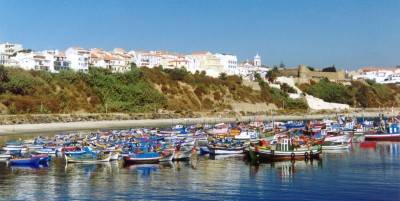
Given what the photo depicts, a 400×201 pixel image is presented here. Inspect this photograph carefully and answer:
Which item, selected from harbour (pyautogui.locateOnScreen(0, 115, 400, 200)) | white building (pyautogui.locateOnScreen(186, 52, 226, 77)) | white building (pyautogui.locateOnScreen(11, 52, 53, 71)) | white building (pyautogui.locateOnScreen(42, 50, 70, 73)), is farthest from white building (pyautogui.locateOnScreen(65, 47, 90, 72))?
harbour (pyautogui.locateOnScreen(0, 115, 400, 200))

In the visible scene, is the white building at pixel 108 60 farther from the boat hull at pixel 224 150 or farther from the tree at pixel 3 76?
the boat hull at pixel 224 150

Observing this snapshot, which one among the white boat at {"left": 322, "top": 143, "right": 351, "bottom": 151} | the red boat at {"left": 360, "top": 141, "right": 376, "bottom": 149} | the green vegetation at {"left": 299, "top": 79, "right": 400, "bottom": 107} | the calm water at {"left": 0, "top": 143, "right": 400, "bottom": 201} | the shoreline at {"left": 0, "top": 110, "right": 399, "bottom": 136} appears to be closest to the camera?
the calm water at {"left": 0, "top": 143, "right": 400, "bottom": 201}

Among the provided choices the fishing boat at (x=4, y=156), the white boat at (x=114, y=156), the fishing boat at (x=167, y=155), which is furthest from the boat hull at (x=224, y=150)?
the fishing boat at (x=4, y=156)

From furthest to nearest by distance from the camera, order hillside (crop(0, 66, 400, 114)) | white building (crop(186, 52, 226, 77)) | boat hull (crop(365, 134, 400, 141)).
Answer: white building (crop(186, 52, 226, 77)), hillside (crop(0, 66, 400, 114)), boat hull (crop(365, 134, 400, 141))

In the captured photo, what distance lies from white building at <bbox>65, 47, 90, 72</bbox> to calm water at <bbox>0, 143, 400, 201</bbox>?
76245 mm

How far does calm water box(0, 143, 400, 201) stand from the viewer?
29.6 metres

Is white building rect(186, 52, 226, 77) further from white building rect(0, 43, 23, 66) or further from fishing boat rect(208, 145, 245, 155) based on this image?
fishing boat rect(208, 145, 245, 155)

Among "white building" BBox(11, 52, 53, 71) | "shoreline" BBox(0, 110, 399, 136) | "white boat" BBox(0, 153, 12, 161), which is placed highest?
"white building" BBox(11, 52, 53, 71)

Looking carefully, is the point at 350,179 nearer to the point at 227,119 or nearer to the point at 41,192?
the point at 41,192

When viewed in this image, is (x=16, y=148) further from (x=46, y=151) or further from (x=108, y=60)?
(x=108, y=60)

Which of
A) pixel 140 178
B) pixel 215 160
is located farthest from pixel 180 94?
pixel 140 178

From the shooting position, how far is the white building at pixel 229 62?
15400 cm

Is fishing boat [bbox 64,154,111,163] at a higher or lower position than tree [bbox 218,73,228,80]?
lower

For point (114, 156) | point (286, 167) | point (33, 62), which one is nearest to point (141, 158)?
point (114, 156)
